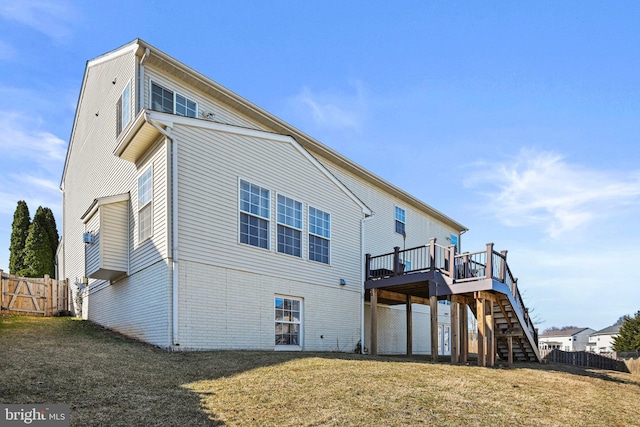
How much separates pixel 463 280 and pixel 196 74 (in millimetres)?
8928

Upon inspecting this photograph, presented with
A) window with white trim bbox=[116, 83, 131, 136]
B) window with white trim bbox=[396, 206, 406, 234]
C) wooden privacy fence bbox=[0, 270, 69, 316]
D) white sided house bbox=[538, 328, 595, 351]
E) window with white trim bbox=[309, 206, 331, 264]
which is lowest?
white sided house bbox=[538, 328, 595, 351]

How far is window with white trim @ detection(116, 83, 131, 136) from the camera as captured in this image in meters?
12.4

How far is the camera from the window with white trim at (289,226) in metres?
12.8

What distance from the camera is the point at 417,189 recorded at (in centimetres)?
2186

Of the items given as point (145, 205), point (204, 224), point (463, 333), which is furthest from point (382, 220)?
point (145, 205)

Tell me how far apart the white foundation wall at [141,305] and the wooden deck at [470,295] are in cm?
671

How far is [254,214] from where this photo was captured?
12047mm

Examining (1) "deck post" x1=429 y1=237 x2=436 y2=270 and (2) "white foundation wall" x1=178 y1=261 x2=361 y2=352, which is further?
(1) "deck post" x1=429 y1=237 x2=436 y2=270

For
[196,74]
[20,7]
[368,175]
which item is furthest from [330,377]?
[368,175]

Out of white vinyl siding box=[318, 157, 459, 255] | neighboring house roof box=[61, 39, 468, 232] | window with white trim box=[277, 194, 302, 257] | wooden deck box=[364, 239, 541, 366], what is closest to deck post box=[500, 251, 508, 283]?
wooden deck box=[364, 239, 541, 366]

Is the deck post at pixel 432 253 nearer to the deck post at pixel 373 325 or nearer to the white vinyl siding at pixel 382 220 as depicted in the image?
the deck post at pixel 373 325

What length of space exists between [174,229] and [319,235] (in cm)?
496

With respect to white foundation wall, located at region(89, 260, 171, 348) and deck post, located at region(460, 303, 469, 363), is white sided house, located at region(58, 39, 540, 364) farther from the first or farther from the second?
deck post, located at region(460, 303, 469, 363)

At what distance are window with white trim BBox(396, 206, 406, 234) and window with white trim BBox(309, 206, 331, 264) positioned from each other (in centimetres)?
687
